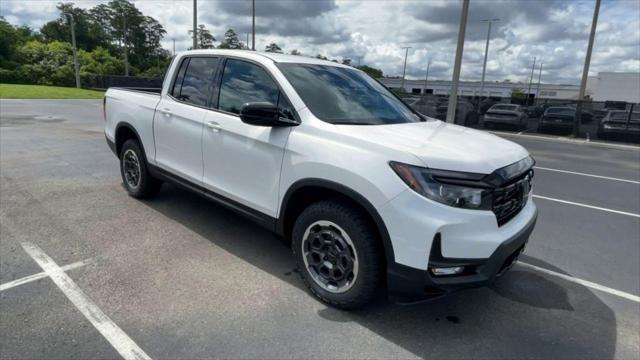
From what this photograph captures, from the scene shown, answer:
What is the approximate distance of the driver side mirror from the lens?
314 cm

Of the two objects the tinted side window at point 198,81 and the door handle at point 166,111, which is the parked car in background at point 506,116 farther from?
the door handle at point 166,111

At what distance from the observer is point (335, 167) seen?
2.93 meters

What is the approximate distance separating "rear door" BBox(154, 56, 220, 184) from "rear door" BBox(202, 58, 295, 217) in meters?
0.18

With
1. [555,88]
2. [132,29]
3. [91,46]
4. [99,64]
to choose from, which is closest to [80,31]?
[91,46]

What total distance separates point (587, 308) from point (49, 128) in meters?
13.4

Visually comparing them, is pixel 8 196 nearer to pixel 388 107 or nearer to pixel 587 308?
pixel 388 107

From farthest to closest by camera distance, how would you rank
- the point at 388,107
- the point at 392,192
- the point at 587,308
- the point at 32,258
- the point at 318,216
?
the point at 388,107 → the point at 32,258 → the point at 587,308 → the point at 318,216 → the point at 392,192

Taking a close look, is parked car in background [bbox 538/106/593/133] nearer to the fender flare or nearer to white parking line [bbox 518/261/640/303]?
white parking line [bbox 518/261/640/303]

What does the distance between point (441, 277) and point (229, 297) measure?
1.65 metres

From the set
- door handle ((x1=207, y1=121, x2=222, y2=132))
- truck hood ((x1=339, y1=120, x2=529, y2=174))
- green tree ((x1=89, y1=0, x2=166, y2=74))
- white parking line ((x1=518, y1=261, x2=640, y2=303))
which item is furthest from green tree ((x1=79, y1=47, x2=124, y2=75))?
white parking line ((x1=518, y1=261, x2=640, y2=303))

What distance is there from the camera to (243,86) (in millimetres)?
3877

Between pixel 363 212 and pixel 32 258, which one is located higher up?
pixel 363 212

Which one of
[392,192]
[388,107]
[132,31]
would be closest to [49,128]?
[388,107]

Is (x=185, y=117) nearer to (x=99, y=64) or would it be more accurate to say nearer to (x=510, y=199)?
(x=510, y=199)
